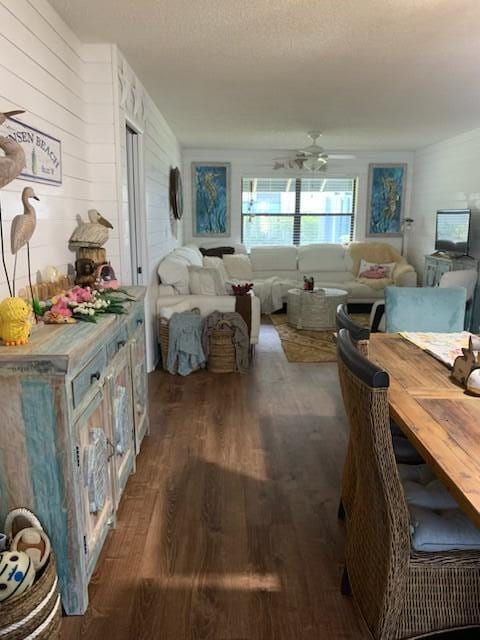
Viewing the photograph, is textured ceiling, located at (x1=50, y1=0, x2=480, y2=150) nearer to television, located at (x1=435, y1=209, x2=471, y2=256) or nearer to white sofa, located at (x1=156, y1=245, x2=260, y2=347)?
television, located at (x1=435, y1=209, x2=471, y2=256)

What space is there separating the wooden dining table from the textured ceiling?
5.89 ft

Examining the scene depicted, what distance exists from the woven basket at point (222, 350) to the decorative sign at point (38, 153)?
2.11 metres

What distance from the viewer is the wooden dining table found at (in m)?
1.25

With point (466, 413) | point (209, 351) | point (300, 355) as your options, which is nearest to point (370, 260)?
point (300, 355)

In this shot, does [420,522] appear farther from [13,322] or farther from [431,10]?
[431,10]

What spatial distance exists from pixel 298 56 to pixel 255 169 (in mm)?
4778

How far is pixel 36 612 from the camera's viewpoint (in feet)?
4.58

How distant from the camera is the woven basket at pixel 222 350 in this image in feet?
14.5

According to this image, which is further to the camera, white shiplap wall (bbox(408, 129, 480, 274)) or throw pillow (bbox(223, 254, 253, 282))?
throw pillow (bbox(223, 254, 253, 282))

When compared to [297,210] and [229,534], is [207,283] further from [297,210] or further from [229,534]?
[297,210]

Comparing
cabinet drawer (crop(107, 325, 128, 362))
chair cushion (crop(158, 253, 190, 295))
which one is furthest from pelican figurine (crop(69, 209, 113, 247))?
chair cushion (crop(158, 253, 190, 295))

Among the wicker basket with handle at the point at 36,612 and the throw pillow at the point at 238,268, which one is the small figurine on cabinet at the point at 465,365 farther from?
the throw pillow at the point at 238,268

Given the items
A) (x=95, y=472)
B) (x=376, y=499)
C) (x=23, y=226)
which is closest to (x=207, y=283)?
(x=23, y=226)

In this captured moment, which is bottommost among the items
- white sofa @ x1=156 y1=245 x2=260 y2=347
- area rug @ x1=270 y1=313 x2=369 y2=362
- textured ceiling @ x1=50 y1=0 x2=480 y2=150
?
area rug @ x1=270 y1=313 x2=369 y2=362
